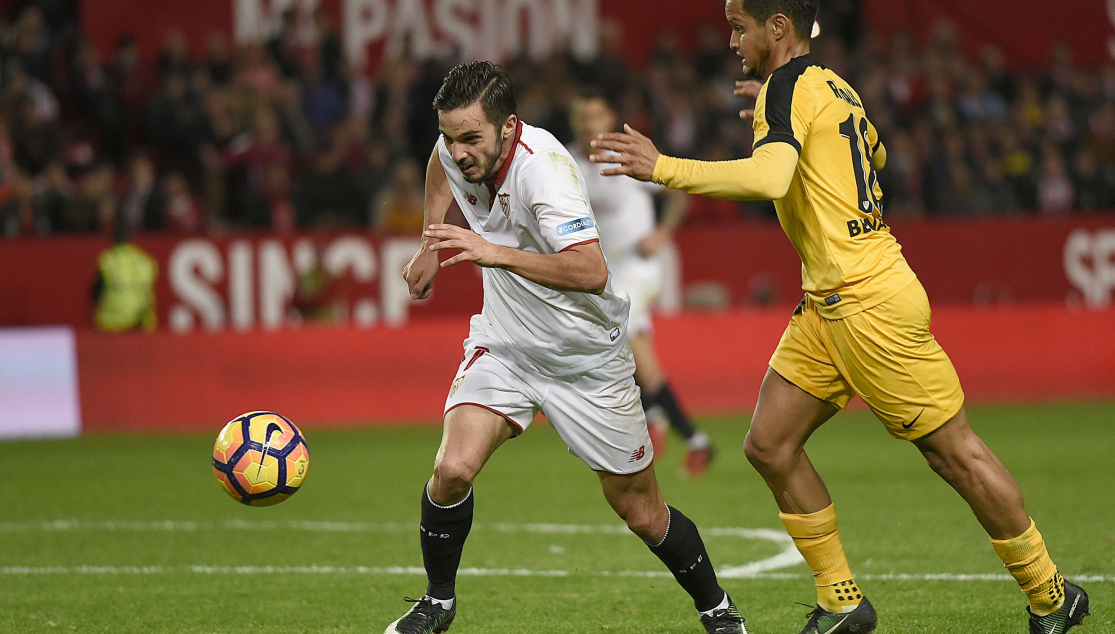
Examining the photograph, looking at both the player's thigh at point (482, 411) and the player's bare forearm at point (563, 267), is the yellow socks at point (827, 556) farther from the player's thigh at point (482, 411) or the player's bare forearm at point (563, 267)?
the player's bare forearm at point (563, 267)

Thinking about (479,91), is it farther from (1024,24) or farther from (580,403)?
(1024,24)

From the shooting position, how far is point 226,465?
5.35m

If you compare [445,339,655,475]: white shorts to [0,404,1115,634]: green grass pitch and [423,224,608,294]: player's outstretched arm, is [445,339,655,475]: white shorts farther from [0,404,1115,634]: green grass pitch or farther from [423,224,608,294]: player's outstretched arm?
[0,404,1115,634]: green grass pitch

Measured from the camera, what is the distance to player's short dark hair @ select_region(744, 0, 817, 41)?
16.1 feet

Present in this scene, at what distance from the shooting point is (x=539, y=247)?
496 cm

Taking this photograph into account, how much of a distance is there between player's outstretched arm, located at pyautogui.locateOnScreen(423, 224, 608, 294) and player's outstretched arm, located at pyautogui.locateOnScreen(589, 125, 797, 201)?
11.8 inches

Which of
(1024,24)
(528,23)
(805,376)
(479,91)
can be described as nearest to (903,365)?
(805,376)

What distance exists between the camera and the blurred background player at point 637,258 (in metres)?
9.59

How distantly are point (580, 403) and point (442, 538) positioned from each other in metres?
0.71

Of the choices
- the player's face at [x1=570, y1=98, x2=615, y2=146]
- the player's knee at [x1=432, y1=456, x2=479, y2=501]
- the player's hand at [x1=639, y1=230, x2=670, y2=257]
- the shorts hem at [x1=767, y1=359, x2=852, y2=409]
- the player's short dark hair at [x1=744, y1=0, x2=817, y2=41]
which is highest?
the player's short dark hair at [x1=744, y1=0, x2=817, y2=41]

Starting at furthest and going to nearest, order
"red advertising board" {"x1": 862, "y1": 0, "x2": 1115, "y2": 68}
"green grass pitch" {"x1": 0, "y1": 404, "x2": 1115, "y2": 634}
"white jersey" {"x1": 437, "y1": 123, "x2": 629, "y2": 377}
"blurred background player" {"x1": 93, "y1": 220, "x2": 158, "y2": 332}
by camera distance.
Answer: "red advertising board" {"x1": 862, "y1": 0, "x2": 1115, "y2": 68} → "blurred background player" {"x1": 93, "y1": 220, "x2": 158, "y2": 332} → "green grass pitch" {"x1": 0, "y1": 404, "x2": 1115, "y2": 634} → "white jersey" {"x1": 437, "y1": 123, "x2": 629, "y2": 377}

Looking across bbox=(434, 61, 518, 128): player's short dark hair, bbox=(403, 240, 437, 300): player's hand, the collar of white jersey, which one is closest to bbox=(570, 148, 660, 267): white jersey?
bbox=(403, 240, 437, 300): player's hand

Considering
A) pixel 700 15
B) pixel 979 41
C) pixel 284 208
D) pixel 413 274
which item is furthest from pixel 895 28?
pixel 413 274

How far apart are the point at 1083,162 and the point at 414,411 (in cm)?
1004
